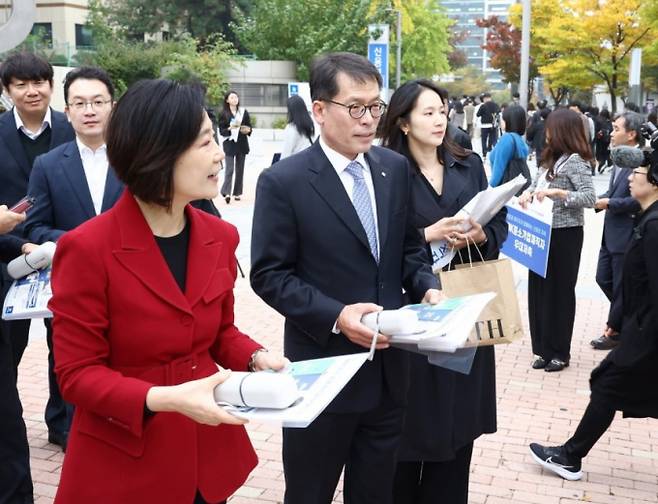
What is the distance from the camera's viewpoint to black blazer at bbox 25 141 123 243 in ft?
12.9

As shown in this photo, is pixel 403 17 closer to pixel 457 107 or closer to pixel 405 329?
pixel 457 107

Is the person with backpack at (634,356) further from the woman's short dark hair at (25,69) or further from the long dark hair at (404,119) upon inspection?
the woman's short dark hair at (25,69)

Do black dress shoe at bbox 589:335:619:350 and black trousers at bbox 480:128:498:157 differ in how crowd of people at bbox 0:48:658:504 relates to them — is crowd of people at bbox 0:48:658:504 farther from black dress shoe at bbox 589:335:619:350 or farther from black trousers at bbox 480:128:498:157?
black trousers at bbox 480:128:498:157

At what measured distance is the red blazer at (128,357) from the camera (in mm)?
2023

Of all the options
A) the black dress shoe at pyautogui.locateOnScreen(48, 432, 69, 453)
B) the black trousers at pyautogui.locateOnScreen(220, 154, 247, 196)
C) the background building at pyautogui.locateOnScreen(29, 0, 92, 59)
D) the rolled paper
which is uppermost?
the background building at pyautogui.locateOnScreen(29, 0, 92, 59)

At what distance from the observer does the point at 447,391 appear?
335 cm

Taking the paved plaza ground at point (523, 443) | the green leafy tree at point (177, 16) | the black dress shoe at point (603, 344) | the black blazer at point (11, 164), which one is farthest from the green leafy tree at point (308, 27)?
the black blazer at point (11, 164)

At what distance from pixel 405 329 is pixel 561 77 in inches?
1311

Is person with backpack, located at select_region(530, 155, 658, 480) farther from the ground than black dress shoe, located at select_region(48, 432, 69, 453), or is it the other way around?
person with backpack, located at select_region(530, 155, 658, 480)

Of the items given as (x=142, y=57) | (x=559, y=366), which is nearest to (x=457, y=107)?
(x=142, y=57)

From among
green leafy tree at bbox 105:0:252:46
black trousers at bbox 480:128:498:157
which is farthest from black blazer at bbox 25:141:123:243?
green leafy tree at bbox 105:0:252:46

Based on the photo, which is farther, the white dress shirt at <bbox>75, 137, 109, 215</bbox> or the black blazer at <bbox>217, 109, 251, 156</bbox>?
the black blazer at <bbox>217, 109, 251, 156</bbox>

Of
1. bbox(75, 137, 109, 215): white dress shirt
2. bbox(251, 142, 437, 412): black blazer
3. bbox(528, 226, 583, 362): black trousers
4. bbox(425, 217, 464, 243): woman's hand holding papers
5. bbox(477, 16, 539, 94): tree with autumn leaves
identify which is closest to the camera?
bbox(251, 142, 437, 412): black blazer

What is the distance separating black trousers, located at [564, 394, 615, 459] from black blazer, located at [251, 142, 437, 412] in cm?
179
